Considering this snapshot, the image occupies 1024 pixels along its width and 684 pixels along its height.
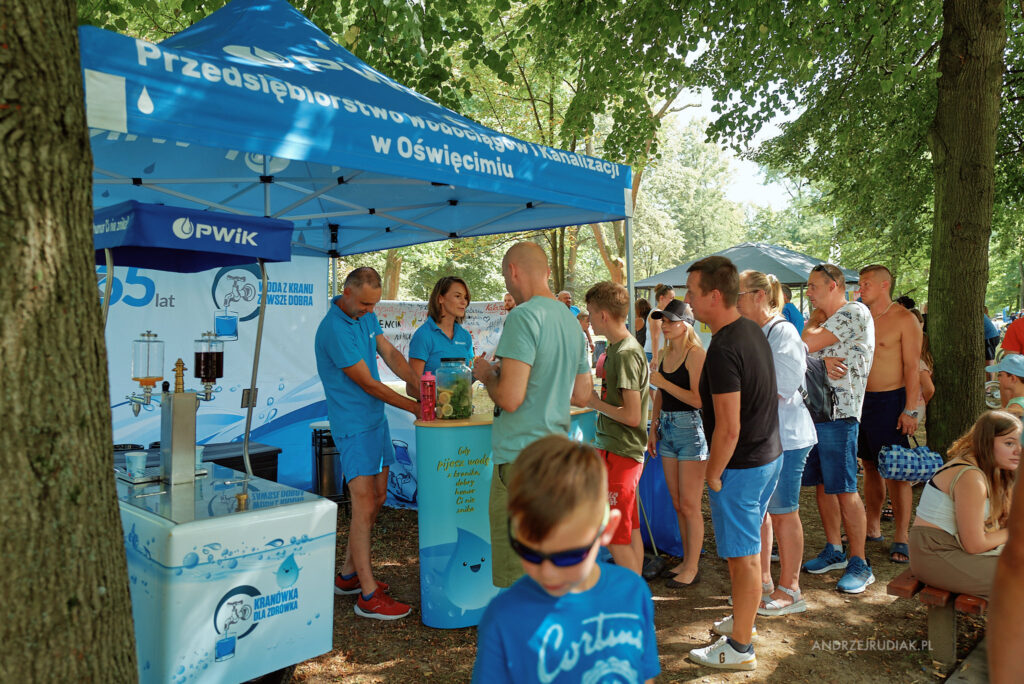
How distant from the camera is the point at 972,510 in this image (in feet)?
10.4

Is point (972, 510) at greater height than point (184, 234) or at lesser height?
lesser

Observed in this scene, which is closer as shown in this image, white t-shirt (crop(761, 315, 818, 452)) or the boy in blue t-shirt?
the boy in blue t-shirt

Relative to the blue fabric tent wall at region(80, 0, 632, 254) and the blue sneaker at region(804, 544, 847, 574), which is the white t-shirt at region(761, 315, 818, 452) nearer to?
the blue sneaker at region(804, 544, 847, 574)

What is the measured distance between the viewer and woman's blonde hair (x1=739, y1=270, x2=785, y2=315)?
154 inches

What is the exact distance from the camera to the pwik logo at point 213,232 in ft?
9.04

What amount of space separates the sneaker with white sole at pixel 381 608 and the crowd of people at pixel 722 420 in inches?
0.4

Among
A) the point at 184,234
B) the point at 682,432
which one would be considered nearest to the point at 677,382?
the point at 682,432

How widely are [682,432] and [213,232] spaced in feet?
9.70

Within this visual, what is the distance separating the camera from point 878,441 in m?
4.91

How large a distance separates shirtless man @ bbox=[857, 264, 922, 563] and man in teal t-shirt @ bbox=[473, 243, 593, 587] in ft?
9.13

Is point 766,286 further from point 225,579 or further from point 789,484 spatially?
point 225,579

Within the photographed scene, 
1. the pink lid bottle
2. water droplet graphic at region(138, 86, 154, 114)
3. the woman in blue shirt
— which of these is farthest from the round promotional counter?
water droplet graphic at region(138, 86, 154, 114)

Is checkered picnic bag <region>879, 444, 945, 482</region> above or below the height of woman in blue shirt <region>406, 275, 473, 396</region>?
below

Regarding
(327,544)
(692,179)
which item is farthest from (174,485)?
(692,179)
